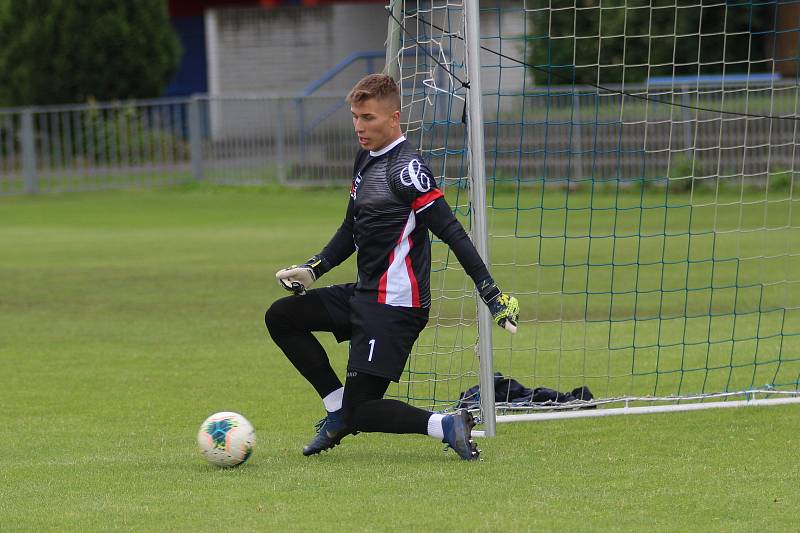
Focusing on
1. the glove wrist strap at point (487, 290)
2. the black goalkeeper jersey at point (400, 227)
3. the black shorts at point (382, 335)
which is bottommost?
the black shorts at point (382, 335)

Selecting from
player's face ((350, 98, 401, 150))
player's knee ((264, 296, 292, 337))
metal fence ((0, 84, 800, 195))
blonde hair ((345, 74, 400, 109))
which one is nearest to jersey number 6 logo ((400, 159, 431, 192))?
player's face ((350, 98, 401, 150))

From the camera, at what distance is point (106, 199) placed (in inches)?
944

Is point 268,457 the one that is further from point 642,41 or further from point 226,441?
point 642,41

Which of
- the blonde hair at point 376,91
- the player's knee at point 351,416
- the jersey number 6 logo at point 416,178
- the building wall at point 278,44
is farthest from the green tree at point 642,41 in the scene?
the player's knee at point 351,416

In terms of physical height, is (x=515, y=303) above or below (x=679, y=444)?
above

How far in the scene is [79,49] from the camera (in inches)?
1159

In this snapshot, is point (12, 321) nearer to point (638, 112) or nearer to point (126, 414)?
point (126, 414)

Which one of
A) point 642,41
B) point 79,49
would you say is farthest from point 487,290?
point 79,49

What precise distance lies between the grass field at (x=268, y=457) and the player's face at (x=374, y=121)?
4.94 ft

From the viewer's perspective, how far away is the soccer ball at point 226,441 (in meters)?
5.98

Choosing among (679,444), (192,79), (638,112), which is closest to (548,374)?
(679,444)

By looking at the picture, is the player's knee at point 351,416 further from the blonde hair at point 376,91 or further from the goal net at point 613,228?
the blonde hair at point 376,91

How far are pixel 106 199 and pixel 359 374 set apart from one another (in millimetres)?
18602

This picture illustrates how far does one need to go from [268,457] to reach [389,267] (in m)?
1.10
